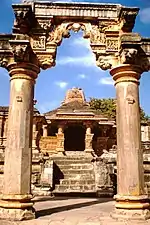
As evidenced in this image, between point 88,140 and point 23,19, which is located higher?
point 23,19

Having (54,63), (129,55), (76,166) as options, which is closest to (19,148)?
(54,63)

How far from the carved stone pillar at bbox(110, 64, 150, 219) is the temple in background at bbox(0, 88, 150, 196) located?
22.2ft

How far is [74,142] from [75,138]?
0.41 m

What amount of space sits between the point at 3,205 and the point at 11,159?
0.94 meters

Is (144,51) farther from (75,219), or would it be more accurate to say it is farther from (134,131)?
(75,219)

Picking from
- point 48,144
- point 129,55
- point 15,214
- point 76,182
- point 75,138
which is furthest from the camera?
point 75,138

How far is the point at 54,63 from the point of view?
6.71m

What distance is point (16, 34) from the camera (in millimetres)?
6312

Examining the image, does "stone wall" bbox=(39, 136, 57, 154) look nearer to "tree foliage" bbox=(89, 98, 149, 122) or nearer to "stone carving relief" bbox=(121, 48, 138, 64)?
"tree foliage" bbox=(89, 98, 149, 122)

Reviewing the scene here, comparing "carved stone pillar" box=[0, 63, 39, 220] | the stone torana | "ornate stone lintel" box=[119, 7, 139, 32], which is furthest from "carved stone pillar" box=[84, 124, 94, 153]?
"ornate stone lintel" box=[119, 7, 139, 32]

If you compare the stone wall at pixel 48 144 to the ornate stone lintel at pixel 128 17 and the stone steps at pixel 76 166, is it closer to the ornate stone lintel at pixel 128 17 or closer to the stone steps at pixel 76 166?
the stone steps at pixel 76 166

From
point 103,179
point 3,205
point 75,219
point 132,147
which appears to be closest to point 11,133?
point 3,205

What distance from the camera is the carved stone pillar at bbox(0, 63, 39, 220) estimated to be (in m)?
5.61

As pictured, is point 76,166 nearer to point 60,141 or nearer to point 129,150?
point 60,141
